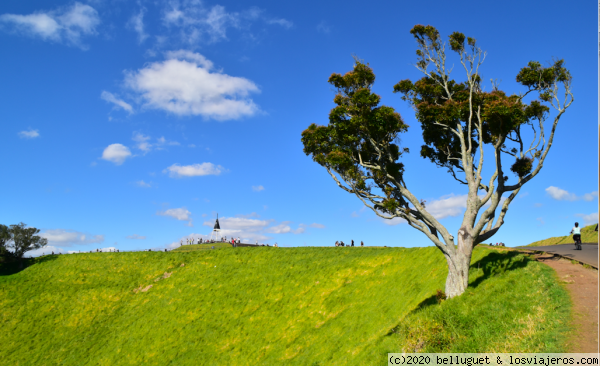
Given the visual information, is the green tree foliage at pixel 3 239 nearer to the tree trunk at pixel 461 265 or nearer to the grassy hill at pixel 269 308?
the grassy hill at pixel 269 308

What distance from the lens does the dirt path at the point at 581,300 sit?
35.0 feet

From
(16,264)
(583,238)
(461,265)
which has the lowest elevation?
(16,264)

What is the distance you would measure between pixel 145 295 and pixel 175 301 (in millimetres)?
6423

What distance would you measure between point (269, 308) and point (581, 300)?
27.1 m

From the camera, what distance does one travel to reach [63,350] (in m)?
38.3

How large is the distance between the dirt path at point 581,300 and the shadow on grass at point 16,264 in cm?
7238

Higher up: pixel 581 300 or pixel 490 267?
pixel 490 267

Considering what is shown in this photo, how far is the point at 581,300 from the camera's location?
1409 centimetres

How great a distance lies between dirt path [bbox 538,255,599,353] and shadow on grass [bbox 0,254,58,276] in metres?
72.4

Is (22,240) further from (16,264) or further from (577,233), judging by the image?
(577,233)

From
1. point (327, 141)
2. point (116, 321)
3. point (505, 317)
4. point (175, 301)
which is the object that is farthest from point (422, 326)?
point (116, 321)

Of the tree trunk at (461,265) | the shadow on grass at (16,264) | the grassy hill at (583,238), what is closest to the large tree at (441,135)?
the tree trunk at (461,265)

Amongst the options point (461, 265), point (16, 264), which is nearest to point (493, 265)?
point (461, 265)

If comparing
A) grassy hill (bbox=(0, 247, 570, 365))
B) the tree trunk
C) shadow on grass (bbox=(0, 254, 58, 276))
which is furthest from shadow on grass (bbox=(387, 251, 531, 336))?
shadow on grass (bbox=(0, 254, 58, 276))
